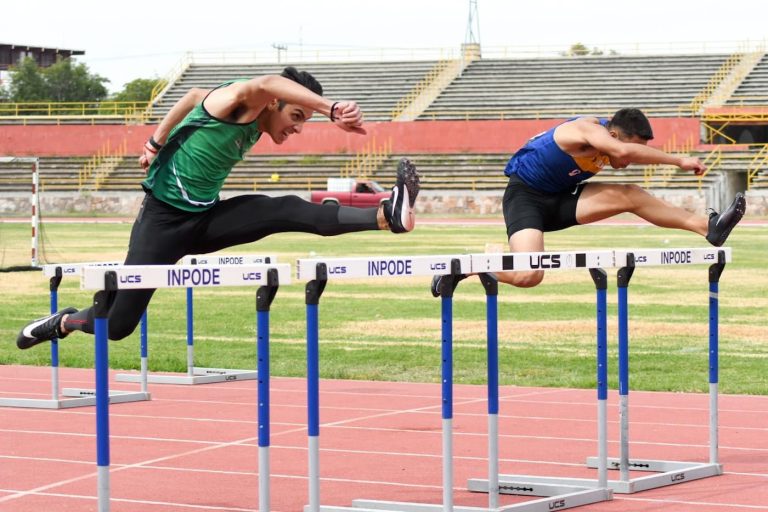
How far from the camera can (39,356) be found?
14.3 m

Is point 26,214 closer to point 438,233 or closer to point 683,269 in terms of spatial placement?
→ point 438,233

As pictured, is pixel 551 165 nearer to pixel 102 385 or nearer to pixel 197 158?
pixel 197 158

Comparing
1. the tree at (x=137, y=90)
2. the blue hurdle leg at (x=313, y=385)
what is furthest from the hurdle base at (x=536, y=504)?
the tree at (x=137, y=90)

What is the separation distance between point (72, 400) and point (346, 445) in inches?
107

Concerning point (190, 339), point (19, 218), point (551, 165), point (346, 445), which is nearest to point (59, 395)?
point (190, 339)

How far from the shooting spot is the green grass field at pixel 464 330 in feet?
42.1

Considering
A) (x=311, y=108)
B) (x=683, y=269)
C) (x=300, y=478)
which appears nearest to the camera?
(x=311, y=108)

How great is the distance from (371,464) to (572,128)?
2.32 meters

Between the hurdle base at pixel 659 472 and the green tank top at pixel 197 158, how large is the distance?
255 cm

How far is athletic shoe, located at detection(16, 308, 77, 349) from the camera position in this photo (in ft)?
27.0

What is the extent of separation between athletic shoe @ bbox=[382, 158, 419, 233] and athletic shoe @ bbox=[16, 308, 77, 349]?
2303mm

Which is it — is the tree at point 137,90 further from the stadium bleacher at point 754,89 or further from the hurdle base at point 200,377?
the hurdle base at point 200,377

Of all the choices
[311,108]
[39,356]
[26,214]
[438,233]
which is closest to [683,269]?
[438,233]

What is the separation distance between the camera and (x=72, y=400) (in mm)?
10656
